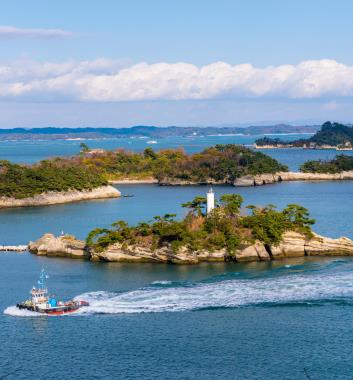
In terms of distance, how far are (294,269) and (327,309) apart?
349 inches

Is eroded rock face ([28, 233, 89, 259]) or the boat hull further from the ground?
eroded rock face ([28, 233, 89, 259])

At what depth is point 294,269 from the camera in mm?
45125

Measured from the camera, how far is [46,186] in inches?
3447

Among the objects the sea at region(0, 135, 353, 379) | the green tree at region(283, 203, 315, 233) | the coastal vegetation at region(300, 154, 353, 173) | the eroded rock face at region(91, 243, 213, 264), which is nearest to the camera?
the sea at region(0, 135, 353, 379)

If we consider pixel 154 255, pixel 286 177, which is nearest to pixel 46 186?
pixel 154 255

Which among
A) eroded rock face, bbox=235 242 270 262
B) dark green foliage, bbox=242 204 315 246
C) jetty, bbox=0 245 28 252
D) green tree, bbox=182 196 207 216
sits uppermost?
green tree, bbox=182 196 207 216

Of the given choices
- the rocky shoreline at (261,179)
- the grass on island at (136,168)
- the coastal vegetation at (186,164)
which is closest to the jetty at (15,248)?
the grass on island at (136,168)

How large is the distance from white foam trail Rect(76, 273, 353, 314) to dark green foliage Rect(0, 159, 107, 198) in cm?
4783

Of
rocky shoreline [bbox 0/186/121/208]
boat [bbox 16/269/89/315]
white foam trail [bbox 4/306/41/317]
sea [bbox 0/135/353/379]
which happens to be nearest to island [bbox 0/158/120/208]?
rocky shoreline [bbox 0/186/121/208]

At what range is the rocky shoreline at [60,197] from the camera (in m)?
85.1

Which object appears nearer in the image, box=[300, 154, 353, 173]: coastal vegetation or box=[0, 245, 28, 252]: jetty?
box=[0, 245, 28, 252]: jetty

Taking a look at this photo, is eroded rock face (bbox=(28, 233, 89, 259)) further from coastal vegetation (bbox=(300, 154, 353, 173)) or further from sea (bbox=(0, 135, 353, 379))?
coastal vegetation (bbox=(300, 154, 353, 173))

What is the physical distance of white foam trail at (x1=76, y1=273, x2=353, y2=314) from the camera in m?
37.4

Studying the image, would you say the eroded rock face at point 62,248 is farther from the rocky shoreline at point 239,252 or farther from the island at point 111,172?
the island at point 111,172
